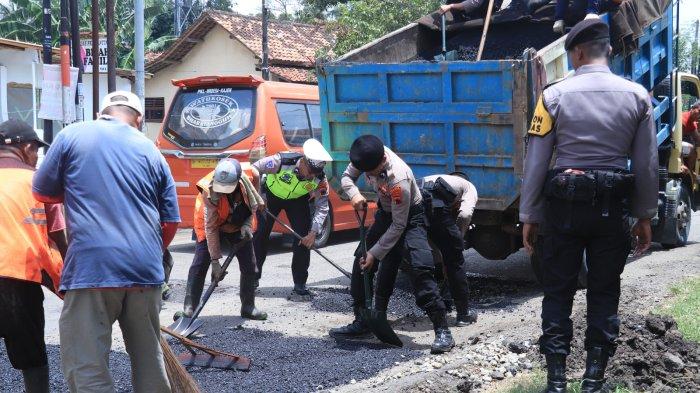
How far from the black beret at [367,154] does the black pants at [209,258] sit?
1.38 m

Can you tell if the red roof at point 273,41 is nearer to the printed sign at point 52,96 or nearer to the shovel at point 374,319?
the printed sign at point 52,96

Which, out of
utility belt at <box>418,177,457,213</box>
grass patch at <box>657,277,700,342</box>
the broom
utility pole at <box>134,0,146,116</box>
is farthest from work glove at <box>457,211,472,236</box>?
utility pole at <box>134,0,146,116</box>

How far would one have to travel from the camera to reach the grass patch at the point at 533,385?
4531 millimetres

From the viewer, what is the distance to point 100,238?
3.83m

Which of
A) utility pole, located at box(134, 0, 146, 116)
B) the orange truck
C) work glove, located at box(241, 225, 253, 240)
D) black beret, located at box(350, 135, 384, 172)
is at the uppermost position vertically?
utility pole, located at box(134, 0, 146, 116)

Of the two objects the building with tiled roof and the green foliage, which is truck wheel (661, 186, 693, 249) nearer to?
the green foliage

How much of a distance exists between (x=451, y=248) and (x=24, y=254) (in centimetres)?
371

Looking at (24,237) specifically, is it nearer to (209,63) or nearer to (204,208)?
(204,208)

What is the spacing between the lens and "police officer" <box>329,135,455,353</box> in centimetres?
610

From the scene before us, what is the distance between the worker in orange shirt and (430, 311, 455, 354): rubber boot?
2.67 meters

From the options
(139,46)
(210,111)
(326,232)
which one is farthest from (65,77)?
(326,232)

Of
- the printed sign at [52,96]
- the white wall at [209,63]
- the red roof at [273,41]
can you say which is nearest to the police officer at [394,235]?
the printed sign at [52,96]

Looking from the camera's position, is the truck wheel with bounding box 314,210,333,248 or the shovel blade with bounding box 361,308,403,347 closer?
the shovel blade with bounding box 361,308,403,347

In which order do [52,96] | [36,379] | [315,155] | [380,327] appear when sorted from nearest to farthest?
[36,379] < [380,327] < [315,155] < [52,96]
